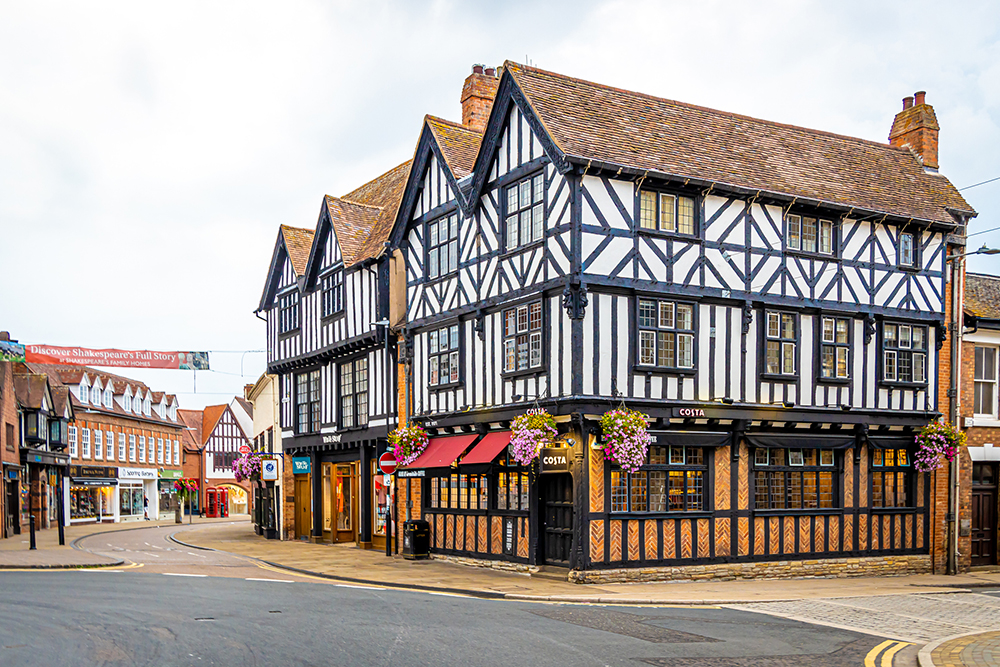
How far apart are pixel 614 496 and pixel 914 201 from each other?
439 inches

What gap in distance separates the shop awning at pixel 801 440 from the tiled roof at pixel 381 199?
38.1ft

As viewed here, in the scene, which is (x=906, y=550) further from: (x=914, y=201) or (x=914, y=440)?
(x=914, y=201)

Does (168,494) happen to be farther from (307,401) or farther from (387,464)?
(387,464)

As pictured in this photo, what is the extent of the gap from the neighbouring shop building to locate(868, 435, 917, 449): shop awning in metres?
38.8

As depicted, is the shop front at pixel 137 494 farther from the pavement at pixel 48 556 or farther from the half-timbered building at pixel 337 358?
the half-timbered building at pixel 337 358

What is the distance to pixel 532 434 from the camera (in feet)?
61.3

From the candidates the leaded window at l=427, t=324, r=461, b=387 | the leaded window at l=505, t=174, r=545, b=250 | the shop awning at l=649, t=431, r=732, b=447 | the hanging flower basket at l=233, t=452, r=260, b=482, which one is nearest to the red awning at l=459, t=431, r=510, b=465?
the leaded window at l=427, t=324, r=461, b=387

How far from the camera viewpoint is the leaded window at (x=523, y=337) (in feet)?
65.9

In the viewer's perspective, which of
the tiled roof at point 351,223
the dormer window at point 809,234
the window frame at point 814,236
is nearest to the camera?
the window frame at point 814,236

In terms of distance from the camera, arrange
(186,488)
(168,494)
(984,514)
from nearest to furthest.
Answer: (984,514) → (168,494) → (186,488)

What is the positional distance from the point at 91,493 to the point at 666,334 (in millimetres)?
43576

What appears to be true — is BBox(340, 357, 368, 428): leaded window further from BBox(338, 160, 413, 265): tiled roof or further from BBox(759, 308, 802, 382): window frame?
BBox(759, 308, 802, 382): window frame

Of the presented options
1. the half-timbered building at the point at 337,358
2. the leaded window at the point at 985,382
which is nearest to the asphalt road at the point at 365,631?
the half-timbered building at the point at 337,358

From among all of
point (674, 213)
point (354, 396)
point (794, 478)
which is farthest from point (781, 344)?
point (354, 396)
